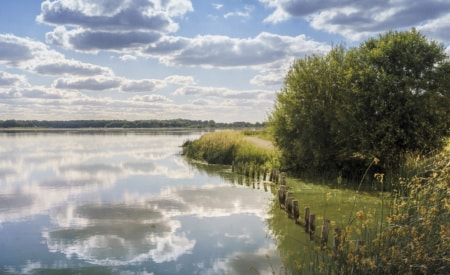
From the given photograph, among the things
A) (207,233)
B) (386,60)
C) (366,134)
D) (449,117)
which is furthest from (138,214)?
(449,117)

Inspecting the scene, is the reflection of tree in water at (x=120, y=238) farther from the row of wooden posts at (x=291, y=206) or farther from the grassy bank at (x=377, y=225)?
the row of wooden posts at (x=291, y=206)

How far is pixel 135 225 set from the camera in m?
16.3

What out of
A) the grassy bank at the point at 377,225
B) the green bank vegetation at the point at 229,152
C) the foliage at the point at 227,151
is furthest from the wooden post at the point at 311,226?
the foliage at the point at 227,151

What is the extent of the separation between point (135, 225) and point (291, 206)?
6.11 meters

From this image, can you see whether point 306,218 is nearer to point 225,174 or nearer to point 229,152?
point 225,174

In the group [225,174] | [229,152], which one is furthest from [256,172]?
[229,152]

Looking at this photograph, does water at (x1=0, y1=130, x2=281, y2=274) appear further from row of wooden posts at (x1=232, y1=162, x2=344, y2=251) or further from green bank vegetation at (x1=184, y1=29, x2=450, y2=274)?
green bank vegetation at (x1=184, y1=29, x2=450, y2=274)

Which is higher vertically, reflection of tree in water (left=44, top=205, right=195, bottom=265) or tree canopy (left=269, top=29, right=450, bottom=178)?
tree canopy (left=269, top=29, right=450, bottom=178)

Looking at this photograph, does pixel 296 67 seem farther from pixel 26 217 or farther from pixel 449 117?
pixel 26 217

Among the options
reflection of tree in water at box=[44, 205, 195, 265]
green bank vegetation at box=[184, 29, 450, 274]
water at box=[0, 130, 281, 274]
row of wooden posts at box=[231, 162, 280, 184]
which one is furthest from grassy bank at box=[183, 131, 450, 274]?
reflection of tree in water at box=[44, 205, 195, 265]

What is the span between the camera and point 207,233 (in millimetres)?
15117

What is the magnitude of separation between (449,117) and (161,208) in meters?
15.7

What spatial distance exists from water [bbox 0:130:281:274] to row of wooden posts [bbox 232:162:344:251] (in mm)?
1084

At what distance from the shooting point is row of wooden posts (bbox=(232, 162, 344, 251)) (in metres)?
12.0
